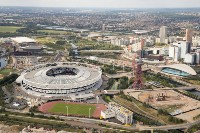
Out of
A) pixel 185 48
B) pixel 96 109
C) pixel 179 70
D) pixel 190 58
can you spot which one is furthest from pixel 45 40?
pixel 96 109

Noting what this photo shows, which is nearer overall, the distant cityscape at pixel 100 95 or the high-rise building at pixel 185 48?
the distant cityscape at pixel 100 95

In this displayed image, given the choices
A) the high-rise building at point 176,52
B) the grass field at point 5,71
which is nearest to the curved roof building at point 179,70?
the high-rise building at point 176,52

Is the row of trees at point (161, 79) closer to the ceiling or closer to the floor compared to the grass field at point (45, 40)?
closer to the floor

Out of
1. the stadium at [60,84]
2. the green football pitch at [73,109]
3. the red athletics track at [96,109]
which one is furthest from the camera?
the stadium at [60,84]

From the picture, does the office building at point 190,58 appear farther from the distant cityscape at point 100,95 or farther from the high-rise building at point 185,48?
the high-rise building at point 185,48

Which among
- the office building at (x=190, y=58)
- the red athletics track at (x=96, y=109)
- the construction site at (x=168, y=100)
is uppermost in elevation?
the office building at (x=190, y=58)

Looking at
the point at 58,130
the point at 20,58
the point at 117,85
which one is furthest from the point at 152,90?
the point at 20,58
